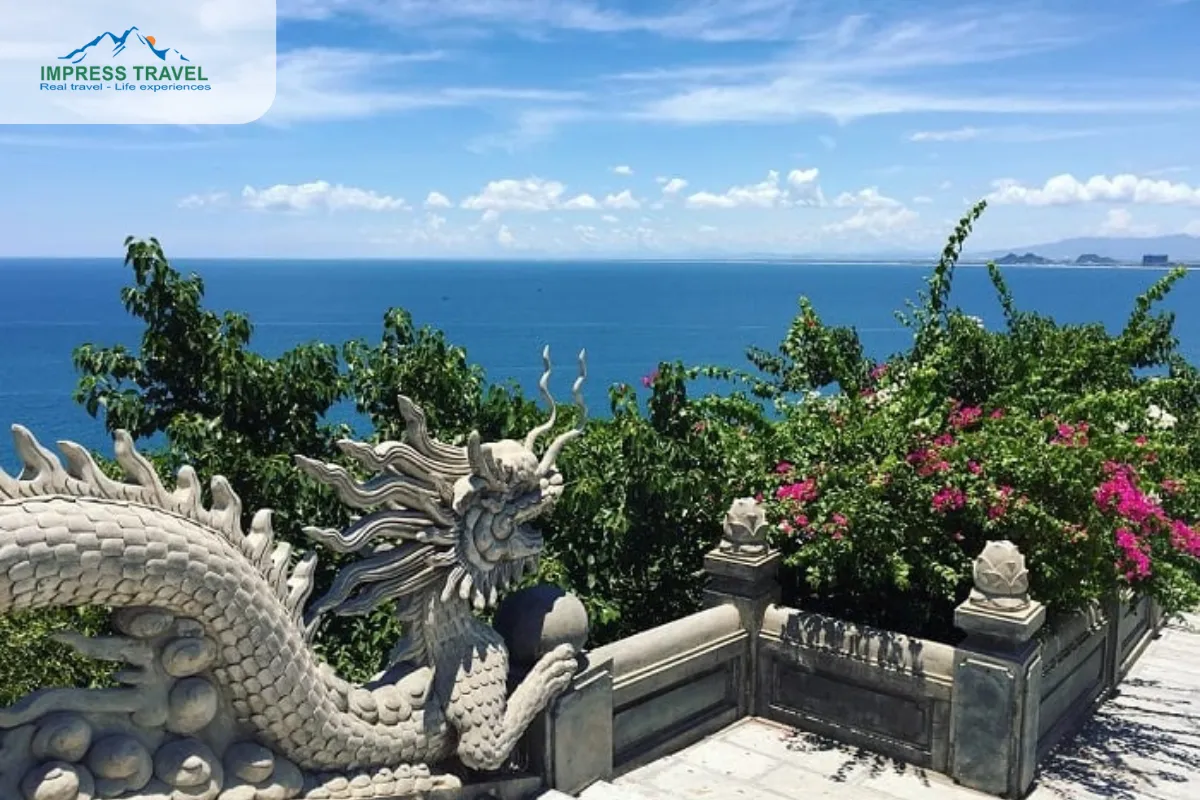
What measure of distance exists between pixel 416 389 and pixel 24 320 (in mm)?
116589

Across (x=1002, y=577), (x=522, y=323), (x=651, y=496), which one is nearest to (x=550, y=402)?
(x=651, y=496)

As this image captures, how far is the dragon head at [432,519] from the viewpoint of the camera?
5047 mm

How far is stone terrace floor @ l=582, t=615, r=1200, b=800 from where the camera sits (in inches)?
278

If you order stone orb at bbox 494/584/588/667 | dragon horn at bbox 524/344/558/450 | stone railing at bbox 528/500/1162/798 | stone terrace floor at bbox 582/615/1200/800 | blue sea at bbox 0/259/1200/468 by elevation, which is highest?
dragon horn at bbox 524/344/558/450

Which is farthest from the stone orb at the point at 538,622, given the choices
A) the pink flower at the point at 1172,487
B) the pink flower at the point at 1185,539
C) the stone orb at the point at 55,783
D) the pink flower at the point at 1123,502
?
the pink flower at the point at 1172,487

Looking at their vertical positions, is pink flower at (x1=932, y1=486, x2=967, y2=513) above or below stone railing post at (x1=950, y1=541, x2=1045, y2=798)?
above

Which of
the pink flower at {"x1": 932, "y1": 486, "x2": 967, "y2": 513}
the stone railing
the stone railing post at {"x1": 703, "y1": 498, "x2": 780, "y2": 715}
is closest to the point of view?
the stone railing

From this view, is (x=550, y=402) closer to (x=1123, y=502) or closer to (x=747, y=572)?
(x=747, y=572)

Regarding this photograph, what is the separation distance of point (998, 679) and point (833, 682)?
1287 millimetres

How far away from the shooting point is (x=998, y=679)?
698cm

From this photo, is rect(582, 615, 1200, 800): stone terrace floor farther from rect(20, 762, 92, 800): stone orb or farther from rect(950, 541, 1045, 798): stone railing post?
rect(20, 762, 92, 800): stone orb

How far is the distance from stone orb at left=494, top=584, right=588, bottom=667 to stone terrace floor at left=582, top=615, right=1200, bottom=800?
968 millimetres

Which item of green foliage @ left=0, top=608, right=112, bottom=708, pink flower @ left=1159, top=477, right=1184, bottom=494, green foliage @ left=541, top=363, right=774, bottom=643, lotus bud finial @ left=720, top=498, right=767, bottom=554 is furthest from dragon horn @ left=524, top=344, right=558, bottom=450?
pink flower @ left=1159, top=477, right=1184, bottom=494

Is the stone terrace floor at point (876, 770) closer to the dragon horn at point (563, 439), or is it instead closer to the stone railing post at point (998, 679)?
the stone railing post at point (998, 679)
